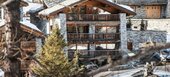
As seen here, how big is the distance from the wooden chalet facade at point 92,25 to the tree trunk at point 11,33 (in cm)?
2972

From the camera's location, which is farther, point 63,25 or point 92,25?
point 92,25

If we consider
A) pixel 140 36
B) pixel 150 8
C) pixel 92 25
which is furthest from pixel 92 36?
pixel 150 8

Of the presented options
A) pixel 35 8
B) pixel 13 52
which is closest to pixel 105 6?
pixel 35 8

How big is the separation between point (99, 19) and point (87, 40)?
193 centimetres

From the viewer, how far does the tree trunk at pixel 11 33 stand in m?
3.68

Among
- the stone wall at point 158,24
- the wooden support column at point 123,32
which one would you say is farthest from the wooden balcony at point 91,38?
the stone wall at point 158,24

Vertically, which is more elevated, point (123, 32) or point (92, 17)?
point (92, 17)

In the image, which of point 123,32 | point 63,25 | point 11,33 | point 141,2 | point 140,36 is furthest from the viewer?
point 141,2

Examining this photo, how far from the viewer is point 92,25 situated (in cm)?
3466

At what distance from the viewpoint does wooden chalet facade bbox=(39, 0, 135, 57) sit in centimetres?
3416

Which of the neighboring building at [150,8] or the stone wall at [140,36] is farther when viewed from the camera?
the neighboring building at [150,8]

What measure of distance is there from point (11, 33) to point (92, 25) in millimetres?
30944

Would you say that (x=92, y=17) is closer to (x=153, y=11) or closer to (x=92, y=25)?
(x=92, y=25)

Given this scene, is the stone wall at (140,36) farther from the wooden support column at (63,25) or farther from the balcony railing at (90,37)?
the wooden support column at (63,25)
